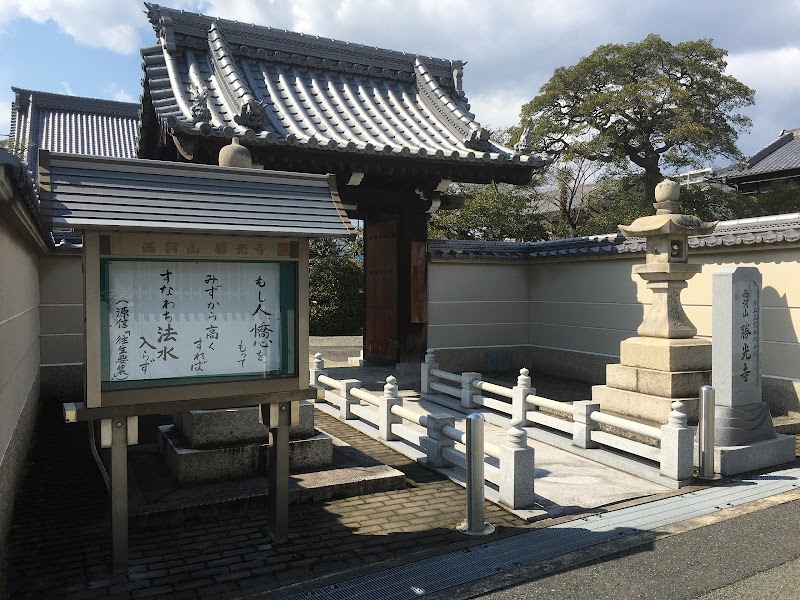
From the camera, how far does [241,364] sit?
558cm

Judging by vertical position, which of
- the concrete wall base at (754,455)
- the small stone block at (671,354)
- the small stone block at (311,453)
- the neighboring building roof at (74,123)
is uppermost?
the neighboring building roof at (74,123)

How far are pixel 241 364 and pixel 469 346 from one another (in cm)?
1007

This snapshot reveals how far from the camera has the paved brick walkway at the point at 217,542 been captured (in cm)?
480

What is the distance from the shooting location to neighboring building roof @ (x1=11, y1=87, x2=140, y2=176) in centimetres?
2466

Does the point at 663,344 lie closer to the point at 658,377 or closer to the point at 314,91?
the point at 658,377

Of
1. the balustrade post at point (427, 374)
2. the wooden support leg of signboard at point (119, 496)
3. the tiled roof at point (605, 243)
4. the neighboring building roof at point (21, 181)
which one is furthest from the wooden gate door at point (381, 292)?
the wooden support leg of signboard at point (119, 496)

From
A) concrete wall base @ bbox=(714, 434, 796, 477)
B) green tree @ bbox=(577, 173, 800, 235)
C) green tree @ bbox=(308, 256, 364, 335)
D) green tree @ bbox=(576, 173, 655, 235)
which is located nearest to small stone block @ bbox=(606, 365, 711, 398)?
concrete wall base @ bbox=(714, 434, 796, 477)

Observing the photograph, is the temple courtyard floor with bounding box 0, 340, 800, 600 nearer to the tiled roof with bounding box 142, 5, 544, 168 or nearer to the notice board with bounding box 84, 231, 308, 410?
the notice board with bounding box 84, 231, 308, 410

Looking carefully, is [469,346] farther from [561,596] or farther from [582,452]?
[561,596]

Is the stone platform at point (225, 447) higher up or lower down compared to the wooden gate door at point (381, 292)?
lower down

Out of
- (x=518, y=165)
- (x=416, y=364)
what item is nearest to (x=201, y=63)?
(x=518, y=165)

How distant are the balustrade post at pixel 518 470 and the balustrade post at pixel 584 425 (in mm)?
2555

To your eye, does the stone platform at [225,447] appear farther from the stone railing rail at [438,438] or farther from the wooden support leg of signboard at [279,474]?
the stone railing rail at [438,438]

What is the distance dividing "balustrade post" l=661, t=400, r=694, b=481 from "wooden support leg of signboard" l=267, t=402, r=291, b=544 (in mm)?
4469
